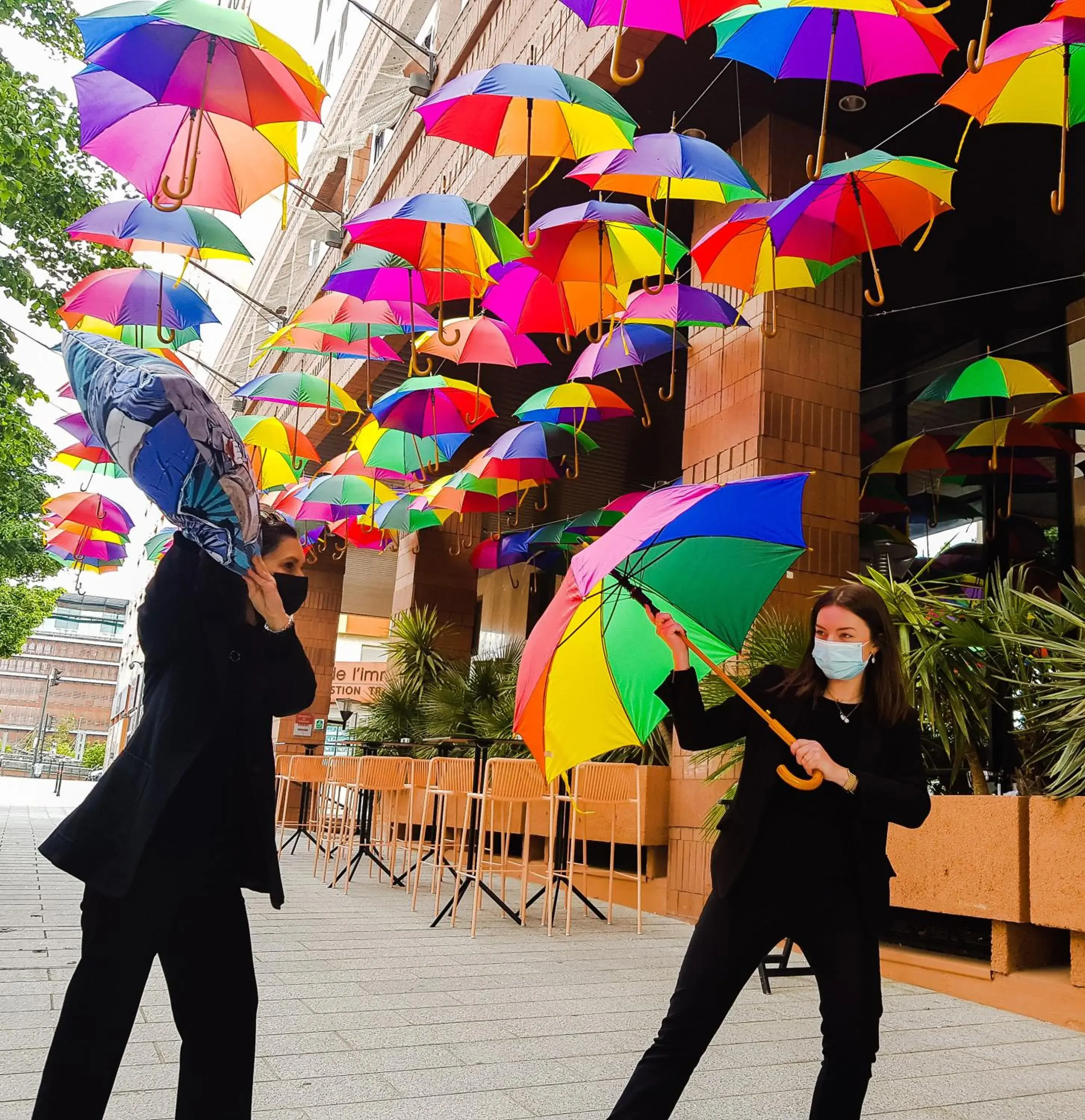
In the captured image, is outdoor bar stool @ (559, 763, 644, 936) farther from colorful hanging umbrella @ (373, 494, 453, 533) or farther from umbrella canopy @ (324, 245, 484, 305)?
colorful hanging umbrella @ (373, 494, 453, 533)

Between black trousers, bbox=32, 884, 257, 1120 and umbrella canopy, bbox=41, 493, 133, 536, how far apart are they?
1182cm

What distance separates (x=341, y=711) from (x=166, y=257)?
777 cm

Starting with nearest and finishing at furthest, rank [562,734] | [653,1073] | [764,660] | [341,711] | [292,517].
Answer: [653,1073], [562,734], [764,660], [292,517], [341,711]

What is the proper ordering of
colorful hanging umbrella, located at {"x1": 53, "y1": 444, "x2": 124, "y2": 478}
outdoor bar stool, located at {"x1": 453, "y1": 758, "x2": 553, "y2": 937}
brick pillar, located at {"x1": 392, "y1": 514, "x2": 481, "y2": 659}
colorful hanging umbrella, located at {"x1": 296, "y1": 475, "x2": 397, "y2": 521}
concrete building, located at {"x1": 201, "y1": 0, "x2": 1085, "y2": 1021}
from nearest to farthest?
1. outdoor bar stool, located at {"x1": 453, "y1": 758, "x2": 553, "y2": 937}
2. concrete building, located at {"x1": 201, "y1": 0, "x2": 1085, "y2": 1021}
3. colorful hanging umbrella, located at {"x1": 53, "y1": 444, "x2": 124, "y2": 478}
4. colorful hanging umbrella, located at {"x1": 296, "y1": 475, "x2": 397, "y2": 521}
5. brick pillar, located at {"x1": 392, "y1": 514, "x2": 481, "y2": 659}

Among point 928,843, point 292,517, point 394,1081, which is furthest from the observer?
point 292,517

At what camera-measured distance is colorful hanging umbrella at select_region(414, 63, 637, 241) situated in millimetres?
5789

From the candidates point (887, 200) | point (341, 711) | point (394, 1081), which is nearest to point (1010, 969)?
point (394, 1081)

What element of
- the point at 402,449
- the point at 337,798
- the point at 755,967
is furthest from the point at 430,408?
the point at 755,967

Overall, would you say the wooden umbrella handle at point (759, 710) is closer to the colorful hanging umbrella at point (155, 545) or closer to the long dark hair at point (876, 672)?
the long dark hair at point (876, 672)

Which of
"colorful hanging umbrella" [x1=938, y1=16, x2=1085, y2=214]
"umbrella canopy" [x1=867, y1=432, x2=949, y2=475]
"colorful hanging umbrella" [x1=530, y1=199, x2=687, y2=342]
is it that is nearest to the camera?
"colorful hanging umbrella" [x1=938, y1=16, x2=1085, y2=214]

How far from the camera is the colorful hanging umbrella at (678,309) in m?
6.79

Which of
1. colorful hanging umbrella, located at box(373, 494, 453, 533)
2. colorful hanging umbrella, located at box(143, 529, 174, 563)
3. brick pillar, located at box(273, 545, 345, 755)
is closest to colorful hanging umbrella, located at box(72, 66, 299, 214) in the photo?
colorful hanging umbrella, located at box(373, 494, 453, 533)

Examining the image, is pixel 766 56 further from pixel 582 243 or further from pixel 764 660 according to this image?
pixel 764 660

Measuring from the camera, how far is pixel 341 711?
15203 mm
